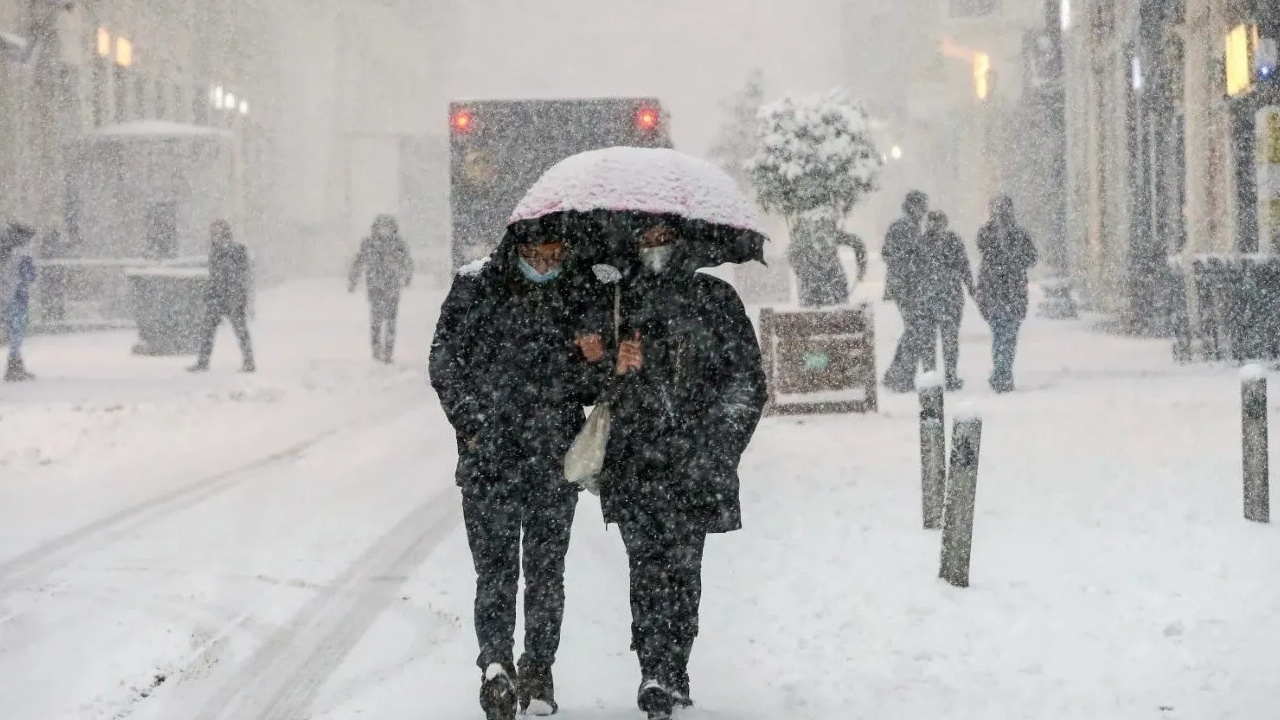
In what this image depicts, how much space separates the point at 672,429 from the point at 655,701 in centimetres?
83

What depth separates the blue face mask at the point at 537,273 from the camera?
521cm

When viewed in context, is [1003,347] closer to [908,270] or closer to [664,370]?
[908,270]

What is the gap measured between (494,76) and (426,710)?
78274mm

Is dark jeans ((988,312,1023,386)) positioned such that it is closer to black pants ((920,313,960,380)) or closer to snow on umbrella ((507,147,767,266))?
black pants ((920,313,960,380))

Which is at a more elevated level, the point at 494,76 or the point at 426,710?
the point at 494,76

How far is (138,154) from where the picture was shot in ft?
103

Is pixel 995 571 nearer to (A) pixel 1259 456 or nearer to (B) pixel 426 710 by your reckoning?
(A) pixel 1259 456

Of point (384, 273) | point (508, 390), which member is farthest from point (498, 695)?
point (384, 273)

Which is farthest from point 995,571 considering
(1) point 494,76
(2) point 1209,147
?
(1) point 494,76

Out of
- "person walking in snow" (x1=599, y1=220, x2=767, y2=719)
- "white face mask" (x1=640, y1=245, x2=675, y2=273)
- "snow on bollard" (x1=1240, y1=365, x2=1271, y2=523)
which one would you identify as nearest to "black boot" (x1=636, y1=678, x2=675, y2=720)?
"person walking in snow" (x1=599, y1=220, x2=767, y2=719)

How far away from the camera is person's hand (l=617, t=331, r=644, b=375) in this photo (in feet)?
17.1

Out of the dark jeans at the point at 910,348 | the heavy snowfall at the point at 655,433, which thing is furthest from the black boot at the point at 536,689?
the dark jeans at the point at 910,348

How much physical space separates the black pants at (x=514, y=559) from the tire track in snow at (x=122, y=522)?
2799 mm

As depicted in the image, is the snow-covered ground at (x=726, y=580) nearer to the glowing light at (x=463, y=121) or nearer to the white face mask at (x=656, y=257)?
the white face mask at (x=656, y=257)
